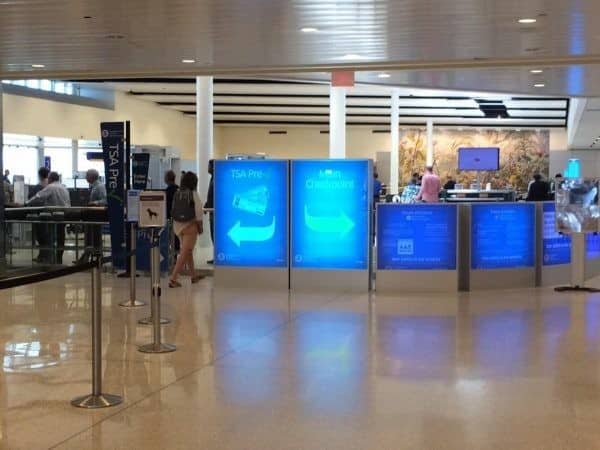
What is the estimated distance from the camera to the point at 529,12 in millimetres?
8398

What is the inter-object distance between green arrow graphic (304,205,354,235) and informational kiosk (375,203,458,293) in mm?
443

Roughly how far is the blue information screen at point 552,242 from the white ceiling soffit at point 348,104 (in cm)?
977

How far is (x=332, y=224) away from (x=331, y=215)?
0.12 metres

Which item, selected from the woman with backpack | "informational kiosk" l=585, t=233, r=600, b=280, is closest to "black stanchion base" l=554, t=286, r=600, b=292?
"informational kiosk" l=585, t=233, r=600, b=280

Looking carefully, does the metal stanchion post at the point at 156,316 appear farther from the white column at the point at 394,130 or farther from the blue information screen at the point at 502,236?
the white column at the point at 394,130

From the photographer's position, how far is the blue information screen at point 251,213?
11312mm

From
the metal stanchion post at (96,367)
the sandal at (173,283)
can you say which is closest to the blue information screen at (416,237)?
the sandal at (173,283)

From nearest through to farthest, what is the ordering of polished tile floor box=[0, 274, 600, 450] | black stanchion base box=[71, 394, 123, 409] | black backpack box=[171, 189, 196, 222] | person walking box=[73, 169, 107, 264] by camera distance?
polished tile floor box=[0, 274, 600, 450], black stanchion base box=[71, 394, 123, 409], black backpack box=[171, 189, 196, 222], person walking box=[73, 169, 107, 264]

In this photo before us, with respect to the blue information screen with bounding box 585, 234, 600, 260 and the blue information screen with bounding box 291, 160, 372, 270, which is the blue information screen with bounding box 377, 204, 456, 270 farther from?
the blue information screen with bounding box 585, 234, 600, 260

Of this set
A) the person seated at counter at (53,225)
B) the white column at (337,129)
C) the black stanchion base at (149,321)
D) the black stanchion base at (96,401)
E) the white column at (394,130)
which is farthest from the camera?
the white column at (394,130)

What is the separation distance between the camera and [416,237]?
36.4 feet

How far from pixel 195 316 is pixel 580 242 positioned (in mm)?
5699

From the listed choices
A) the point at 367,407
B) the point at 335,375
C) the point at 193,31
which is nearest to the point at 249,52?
the point at 193,31

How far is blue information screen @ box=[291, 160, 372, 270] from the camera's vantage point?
36.3 ft
